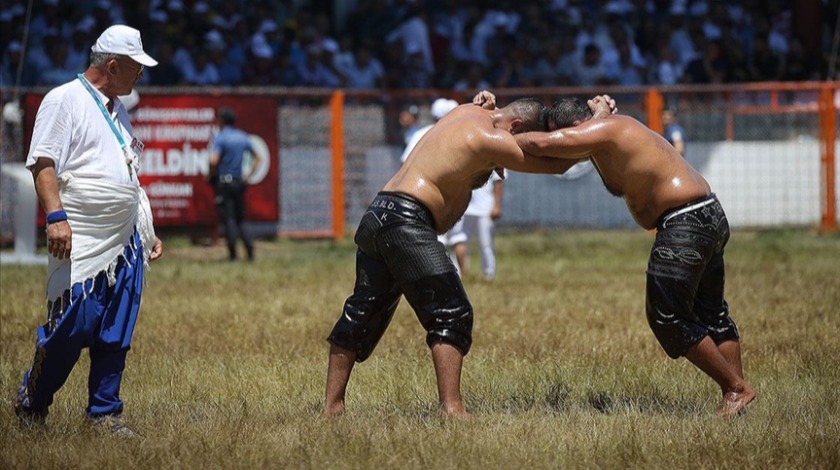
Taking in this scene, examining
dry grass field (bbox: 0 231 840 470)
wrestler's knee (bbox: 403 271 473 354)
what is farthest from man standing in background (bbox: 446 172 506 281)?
wrestler's knee (bbox: 403 271 473 354)

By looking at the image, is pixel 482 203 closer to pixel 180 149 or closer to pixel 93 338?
pixel 180 149

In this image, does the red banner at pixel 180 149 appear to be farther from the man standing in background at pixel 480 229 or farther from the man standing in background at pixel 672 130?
the man standing in background at pixel 672 130

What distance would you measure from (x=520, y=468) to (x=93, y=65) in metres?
2.90

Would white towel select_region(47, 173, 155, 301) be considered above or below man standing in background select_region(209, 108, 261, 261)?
above

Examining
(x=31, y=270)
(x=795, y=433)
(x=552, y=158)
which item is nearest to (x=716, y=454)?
(x=795, y=433)

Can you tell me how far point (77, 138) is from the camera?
6.80 meters

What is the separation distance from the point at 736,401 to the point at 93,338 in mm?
3244

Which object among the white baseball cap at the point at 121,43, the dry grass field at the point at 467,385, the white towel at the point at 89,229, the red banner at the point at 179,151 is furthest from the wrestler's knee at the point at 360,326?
A: the red banner at the point at 179,151

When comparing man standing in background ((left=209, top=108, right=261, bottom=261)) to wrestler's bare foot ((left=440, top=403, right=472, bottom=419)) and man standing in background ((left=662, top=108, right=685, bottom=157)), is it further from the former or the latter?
wrestler's bare foot ((left=440, top=403, right=472, bottom=419))

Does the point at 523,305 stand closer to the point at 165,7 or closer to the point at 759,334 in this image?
the point at 759,334

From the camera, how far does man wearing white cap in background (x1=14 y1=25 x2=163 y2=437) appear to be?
265 inches

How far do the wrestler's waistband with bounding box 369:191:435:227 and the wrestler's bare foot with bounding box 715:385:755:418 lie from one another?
69.5 inches

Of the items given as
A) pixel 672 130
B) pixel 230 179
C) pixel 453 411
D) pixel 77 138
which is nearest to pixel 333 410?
pixel 453 411

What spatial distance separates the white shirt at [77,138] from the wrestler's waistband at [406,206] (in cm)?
127
